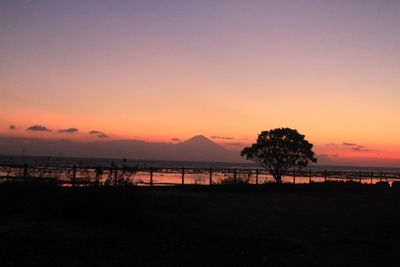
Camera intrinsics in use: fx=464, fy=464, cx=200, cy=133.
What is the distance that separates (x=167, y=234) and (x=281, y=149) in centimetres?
2727

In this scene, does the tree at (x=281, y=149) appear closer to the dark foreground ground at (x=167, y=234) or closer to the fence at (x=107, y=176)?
the fence at (x=107, y=176)

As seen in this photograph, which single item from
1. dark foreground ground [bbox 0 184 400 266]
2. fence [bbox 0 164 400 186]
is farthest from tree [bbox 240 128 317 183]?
dark foreground ground [bbox 0 184 400 266]

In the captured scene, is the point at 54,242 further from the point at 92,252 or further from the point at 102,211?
the point at 102,211

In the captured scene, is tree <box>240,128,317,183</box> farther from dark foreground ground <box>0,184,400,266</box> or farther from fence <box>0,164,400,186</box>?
dark foreground ground <box>0,184,400,266</box>

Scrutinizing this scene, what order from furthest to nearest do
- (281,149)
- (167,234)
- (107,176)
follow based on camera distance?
(281,149) < (107,176) < (167,234)

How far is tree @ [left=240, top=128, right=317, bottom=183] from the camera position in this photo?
36.4m

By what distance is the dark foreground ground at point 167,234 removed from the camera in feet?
25.9

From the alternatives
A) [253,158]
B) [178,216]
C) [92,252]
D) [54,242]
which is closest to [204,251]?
[92,252]

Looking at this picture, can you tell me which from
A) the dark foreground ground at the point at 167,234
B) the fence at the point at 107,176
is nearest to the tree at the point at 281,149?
the fence at the point at 107,176

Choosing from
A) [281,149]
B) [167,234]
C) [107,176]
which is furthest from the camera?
[281,149]

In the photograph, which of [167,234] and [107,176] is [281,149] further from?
[167,234]

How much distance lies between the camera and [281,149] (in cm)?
3634

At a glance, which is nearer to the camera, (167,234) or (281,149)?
(167,234)

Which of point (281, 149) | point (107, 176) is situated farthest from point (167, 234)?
point (281, 149)
